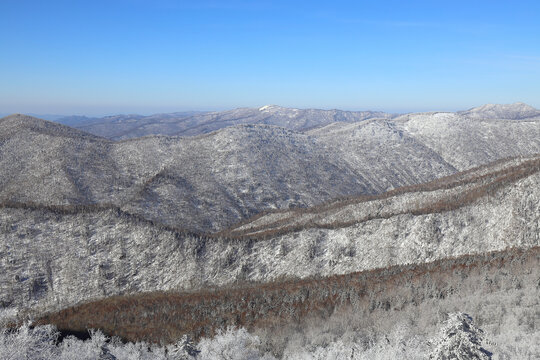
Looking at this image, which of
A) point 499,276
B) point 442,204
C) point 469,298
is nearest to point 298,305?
point 469,298

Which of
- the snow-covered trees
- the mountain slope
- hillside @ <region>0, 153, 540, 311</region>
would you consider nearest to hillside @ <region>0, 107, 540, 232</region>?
the mountain slope

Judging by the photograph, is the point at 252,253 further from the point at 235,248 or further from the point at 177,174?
the point at 177,174

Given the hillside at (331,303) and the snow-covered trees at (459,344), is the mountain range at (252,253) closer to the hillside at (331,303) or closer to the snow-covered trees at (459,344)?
the hillside at (331,303)

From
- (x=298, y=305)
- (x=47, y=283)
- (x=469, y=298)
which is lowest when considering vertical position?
(x=47, y=283)

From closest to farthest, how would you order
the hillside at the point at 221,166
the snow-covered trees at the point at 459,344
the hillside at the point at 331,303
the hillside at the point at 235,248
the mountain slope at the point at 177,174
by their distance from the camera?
the snow-covered trees at the point at 459,344, the hillside at the point at 331,303, the hillside at the point at 235,248, the mountain slope at the point at 177,174, the hillside at the point at 221,166

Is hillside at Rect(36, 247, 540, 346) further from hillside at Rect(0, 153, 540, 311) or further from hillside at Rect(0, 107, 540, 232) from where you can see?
hillside at Rect(0, 107, 540, 232)

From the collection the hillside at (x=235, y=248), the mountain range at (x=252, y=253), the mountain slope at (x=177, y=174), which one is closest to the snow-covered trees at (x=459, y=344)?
the mountain range at (x=252, y=253)

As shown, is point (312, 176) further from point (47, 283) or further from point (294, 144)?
point (47, 283)

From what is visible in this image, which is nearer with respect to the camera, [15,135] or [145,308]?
[145,308]
